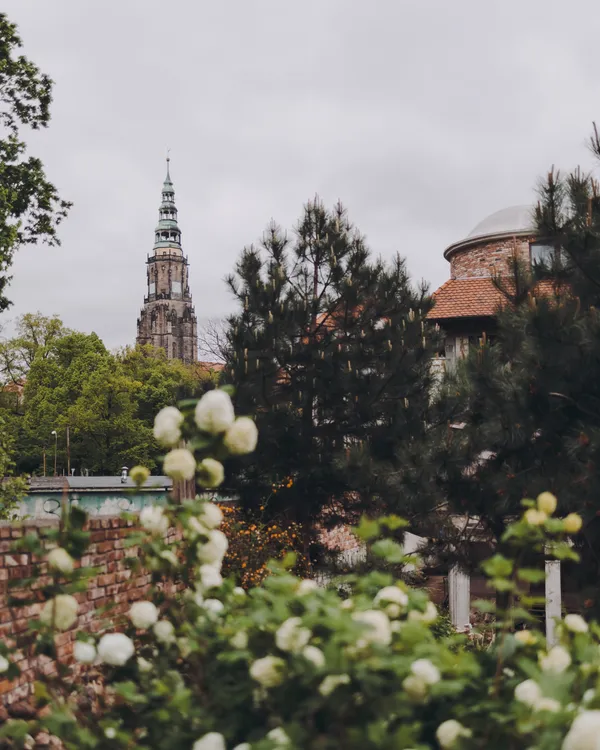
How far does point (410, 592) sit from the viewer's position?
3248 mm

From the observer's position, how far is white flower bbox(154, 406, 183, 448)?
295 centimetres

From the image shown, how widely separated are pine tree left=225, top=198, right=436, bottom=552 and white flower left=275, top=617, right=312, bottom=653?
11.4m

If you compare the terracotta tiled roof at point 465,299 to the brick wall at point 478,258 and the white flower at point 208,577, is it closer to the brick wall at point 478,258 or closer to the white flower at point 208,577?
the brick wall at point 478,258

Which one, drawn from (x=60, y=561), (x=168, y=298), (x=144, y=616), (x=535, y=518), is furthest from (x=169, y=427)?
(x=168, y=298)

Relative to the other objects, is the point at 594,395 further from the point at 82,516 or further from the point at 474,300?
the point at 474,300

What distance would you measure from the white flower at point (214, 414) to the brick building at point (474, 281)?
36.9ft

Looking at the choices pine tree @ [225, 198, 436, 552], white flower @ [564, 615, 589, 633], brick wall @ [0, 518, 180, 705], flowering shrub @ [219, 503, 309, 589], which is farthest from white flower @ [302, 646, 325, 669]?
pine tree @ [225, 198, 436, 552]

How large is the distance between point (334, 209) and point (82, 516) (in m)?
14.1

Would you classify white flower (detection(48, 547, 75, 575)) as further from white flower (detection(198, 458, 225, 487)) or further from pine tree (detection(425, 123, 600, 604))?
pine tree (detection(425, 123, 600, 604))

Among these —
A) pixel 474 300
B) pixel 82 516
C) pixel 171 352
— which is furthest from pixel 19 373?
pixel 171 352

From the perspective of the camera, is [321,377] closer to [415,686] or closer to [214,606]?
[214,606]

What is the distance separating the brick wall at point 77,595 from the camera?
4826 millimetres

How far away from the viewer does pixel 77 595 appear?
5.76 meters

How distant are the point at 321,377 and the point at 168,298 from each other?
102 m
